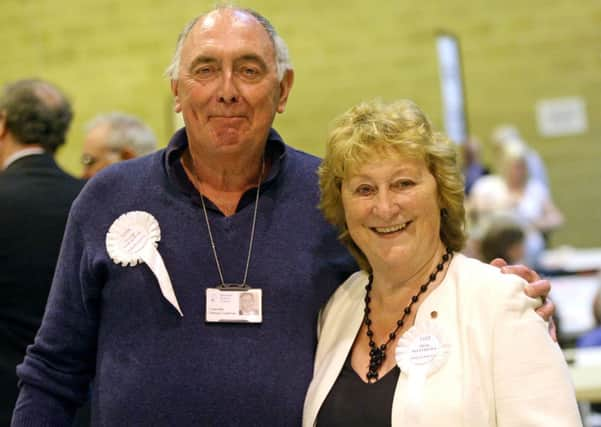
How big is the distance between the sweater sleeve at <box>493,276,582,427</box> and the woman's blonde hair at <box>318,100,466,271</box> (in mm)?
311

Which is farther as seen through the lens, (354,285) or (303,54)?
(303,54)

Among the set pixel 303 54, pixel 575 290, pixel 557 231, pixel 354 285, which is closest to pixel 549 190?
pixel 557 231

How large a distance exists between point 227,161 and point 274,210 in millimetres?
169

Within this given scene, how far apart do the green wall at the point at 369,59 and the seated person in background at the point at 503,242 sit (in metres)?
4.55

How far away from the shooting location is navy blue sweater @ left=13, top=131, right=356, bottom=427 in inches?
82.8

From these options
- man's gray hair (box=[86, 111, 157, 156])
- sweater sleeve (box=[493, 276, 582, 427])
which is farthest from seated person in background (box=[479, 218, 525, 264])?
sweater sleeve (box=[493, 276, 582, 427])

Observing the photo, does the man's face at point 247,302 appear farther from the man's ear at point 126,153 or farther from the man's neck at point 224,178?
the man's ear at point 126,153

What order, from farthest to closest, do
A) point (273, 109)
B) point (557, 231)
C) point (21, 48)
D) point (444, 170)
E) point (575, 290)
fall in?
point (21, 48)
point (557, 231)
point (575, 290)
point (273, 109)
point (444, 170)

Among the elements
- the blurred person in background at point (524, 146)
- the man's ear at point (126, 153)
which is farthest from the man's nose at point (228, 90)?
the blurred person in background at point (524, 146)

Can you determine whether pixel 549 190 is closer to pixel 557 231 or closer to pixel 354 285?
pixel 557 231

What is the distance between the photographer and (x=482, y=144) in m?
10.2

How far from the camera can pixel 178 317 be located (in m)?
2.15

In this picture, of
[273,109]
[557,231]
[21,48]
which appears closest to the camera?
[273,109]

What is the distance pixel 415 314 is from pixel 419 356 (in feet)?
0.46
